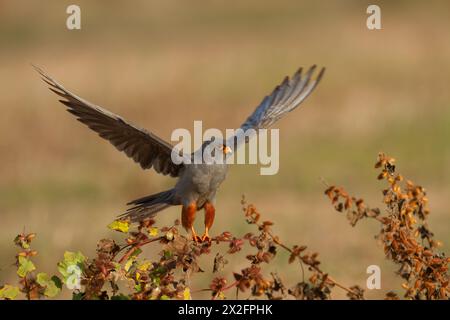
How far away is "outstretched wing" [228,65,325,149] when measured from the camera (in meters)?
7.36

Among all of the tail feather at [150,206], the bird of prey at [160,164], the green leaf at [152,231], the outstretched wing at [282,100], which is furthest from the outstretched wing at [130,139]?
the green leaf at [152,231]

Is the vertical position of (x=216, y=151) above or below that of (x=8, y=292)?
above

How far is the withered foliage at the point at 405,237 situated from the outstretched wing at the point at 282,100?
1703 millimetres

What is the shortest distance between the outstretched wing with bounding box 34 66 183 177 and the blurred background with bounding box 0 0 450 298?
2.02m

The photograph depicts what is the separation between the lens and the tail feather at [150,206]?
6.55m

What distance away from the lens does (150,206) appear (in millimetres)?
6582

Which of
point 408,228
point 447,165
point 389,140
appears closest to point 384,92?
point 389,140

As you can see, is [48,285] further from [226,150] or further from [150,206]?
[226,150]

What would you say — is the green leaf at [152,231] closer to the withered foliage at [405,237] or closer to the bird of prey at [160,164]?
the bird of prey at [160,164]

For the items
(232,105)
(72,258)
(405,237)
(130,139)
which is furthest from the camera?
→ (232,105)

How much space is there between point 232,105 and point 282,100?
7.89m

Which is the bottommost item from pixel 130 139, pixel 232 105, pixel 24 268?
pixel 24 268

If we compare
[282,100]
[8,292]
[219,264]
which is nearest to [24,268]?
[8,292]
